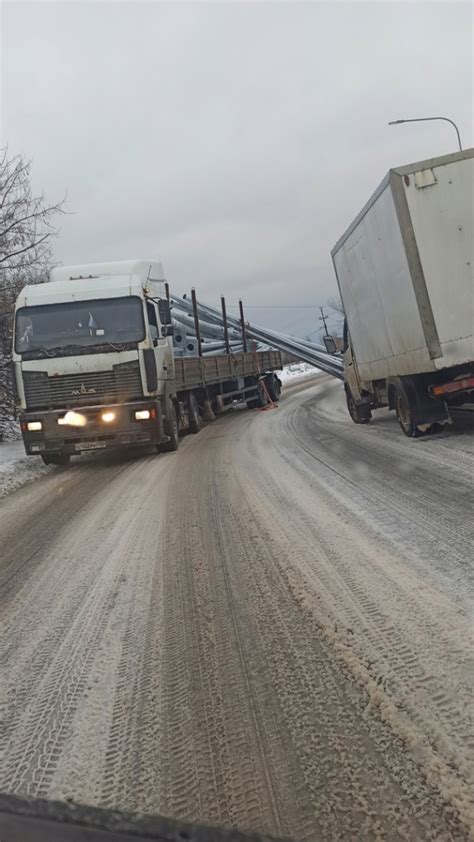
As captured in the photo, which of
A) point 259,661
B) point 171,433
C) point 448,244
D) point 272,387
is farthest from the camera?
Result: point 272,387

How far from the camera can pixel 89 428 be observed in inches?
388

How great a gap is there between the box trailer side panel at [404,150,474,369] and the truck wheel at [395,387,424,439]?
47.8 inches

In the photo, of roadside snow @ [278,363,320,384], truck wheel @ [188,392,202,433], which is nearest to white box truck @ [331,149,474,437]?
truck wheel @ [188,392,202,433]

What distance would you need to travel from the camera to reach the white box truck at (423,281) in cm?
716

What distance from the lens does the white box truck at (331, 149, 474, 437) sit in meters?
7.16

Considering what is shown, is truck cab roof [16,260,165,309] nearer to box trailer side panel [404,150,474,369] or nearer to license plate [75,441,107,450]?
license plate [75,441,107,450]

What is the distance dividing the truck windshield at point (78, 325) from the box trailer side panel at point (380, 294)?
406 cm

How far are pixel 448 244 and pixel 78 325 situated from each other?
6.31 meters

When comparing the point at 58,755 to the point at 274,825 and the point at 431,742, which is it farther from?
the point at 431,742

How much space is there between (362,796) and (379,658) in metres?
0.82

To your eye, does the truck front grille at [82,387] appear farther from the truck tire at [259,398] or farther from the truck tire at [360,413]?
the truck tire at [259,398]

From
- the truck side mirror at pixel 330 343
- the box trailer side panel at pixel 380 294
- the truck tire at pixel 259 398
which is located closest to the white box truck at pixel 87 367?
the box trailer side panel at pixel 380 294

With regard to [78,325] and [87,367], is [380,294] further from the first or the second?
[78,325]

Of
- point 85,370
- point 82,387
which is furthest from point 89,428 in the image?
Result: point 85,370
